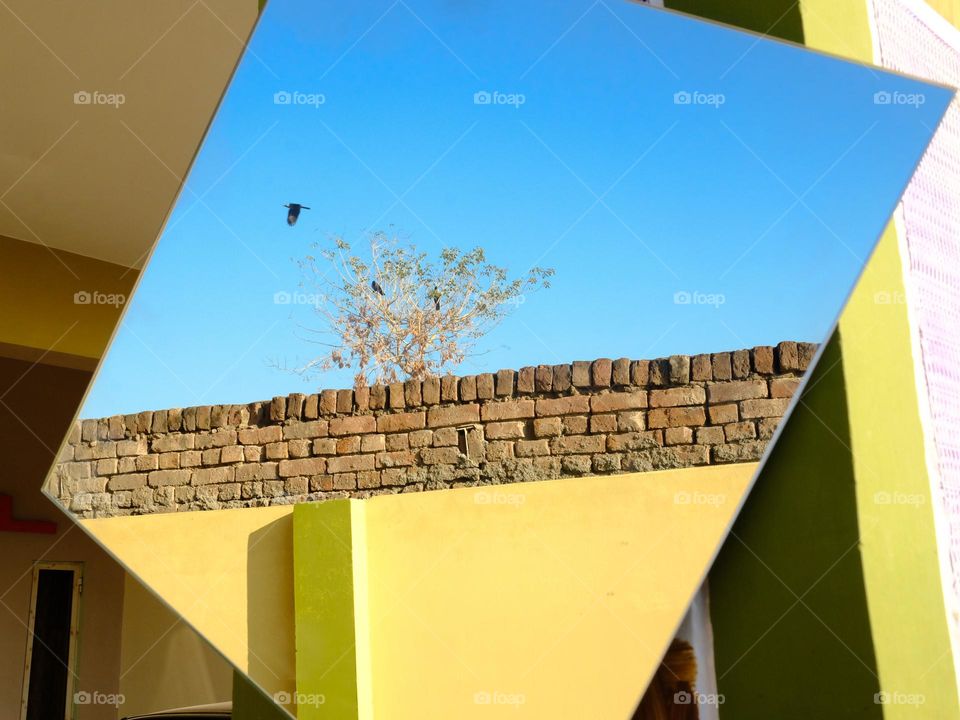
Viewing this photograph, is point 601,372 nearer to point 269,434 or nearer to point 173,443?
point 269,434

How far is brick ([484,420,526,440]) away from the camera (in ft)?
4.31

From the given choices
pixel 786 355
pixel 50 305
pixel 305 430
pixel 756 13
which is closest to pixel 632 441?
pixel 786 355

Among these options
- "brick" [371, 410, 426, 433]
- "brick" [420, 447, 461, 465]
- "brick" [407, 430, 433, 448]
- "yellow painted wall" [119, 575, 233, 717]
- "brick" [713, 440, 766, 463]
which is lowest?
"yellow painted wall" [119, 575, 233, 717]

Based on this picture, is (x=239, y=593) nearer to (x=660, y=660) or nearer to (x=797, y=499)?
(x=660, y=660)

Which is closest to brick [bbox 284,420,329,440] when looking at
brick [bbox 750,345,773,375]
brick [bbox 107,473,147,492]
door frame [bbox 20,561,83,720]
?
brick [bbox 107,473,147,492]

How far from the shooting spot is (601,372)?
1.29m

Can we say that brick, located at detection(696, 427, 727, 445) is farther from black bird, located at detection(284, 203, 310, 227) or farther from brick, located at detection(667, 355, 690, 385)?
black bird, located at detection(284, 203, 310, 227)

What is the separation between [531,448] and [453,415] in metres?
0.15

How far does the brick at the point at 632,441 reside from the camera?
122 cm

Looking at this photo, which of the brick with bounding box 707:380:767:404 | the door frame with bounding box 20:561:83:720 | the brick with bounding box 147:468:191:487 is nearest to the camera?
the brick with bounding box 707:380:767:404

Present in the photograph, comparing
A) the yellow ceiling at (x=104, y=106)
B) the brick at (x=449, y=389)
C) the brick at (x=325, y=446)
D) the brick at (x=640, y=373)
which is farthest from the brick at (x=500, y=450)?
the yellow ceiling at (x=104, y=106)

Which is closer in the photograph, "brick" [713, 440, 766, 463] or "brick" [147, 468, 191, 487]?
"brick" [713, 440, 766, 463]

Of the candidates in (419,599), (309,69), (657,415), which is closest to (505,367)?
(657,415)

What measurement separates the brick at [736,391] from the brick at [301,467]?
2.24 ft
